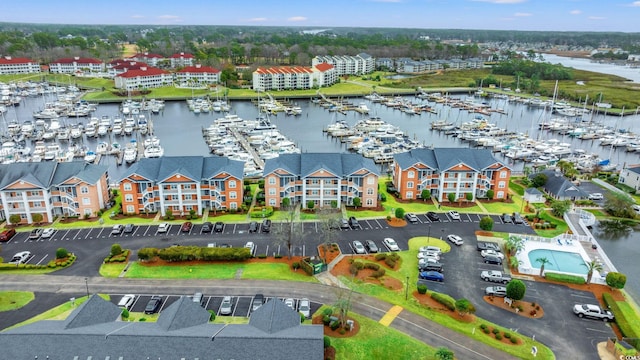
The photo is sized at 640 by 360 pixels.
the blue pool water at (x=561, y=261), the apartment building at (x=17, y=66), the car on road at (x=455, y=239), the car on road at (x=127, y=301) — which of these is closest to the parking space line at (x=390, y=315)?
the car on road at (x=455, y=239)

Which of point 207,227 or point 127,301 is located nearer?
point 127,301

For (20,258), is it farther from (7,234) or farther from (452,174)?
(452,174)

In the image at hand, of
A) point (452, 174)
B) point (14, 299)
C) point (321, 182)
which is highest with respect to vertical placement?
point (452, 174)

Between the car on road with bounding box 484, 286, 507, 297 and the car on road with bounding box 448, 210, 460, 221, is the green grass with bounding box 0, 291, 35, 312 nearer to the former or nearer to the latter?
the car on road with bounding box 484, 286, 507, 297

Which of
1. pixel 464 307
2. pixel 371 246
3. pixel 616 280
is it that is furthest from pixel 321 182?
pixel 616 280

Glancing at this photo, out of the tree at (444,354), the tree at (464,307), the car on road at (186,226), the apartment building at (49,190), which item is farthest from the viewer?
the apartment building at (49,190)

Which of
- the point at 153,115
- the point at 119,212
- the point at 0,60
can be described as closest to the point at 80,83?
the point at 0,60

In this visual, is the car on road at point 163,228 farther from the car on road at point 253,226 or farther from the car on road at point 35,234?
the car on road at point 35,234

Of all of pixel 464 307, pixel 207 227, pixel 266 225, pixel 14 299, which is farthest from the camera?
pixel 266 225
